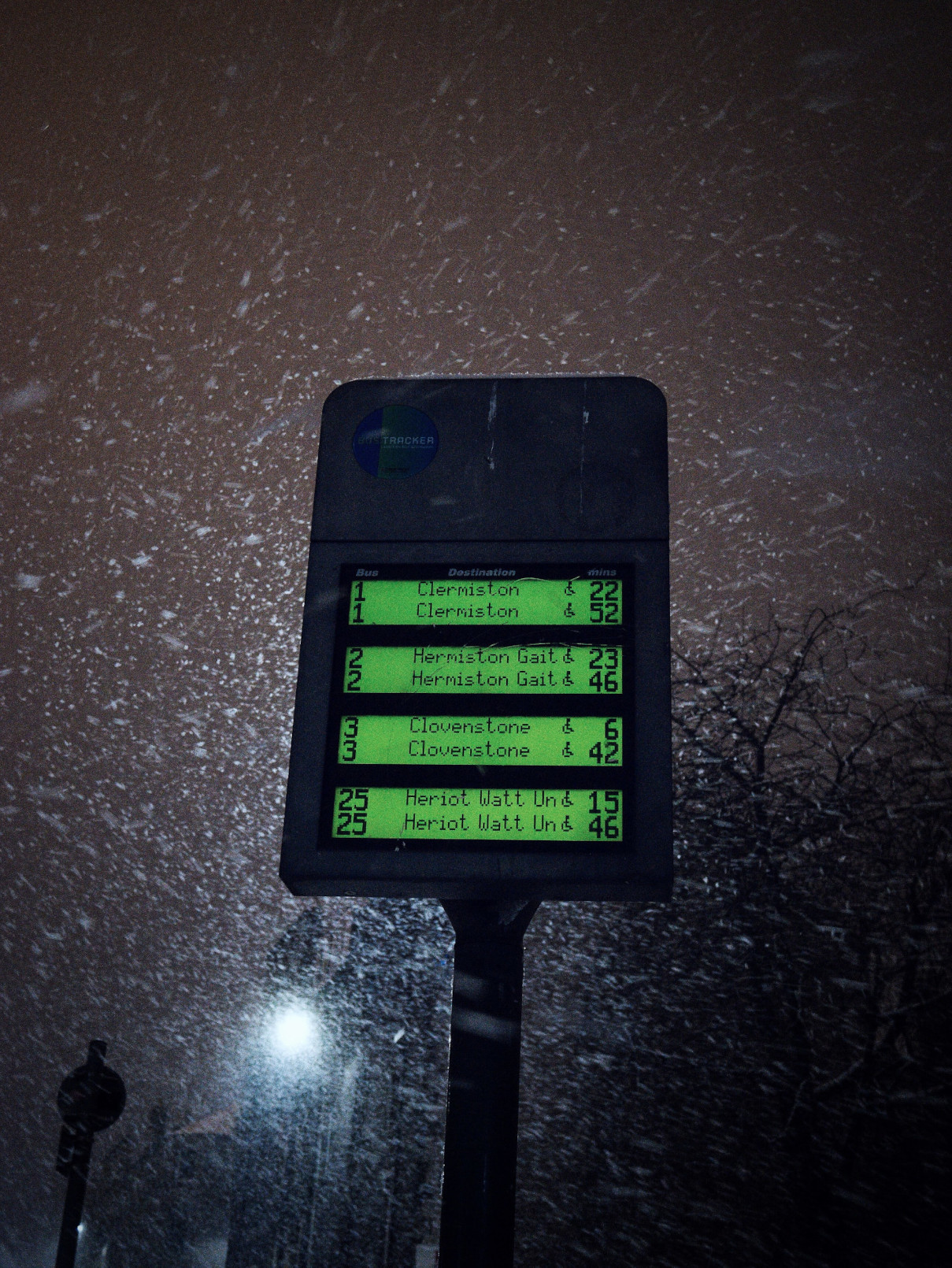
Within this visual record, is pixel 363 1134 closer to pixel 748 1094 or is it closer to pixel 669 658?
pixel 748 1094

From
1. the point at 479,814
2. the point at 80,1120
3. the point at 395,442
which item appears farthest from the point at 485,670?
the point at 80,1120

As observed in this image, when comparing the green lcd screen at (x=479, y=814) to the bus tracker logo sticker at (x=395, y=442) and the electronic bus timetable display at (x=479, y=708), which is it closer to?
the electronic bus timetable display at (x=479, y=708)

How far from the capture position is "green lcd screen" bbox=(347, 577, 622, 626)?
1668mm

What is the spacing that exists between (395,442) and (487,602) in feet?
1.19

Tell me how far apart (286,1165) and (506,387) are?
9.61 feet

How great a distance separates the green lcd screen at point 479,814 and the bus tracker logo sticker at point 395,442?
1.88ft

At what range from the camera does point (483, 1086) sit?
143 centimetres

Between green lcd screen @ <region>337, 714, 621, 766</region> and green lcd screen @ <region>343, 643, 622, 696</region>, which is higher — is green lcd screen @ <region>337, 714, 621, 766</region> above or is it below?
below

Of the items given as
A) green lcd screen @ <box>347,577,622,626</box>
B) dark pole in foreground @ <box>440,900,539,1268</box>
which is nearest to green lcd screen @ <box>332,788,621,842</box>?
dark pole in foreground @ <box>440,900,539,1268</box>

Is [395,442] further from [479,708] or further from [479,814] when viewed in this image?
[479,814]

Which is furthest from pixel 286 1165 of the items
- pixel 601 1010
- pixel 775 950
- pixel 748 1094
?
pixel 775 950

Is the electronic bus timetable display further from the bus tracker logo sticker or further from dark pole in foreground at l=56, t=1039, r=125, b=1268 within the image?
dark pole in foreground at l=56, t=1039, r=125, b=1268

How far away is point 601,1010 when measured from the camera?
417 cm

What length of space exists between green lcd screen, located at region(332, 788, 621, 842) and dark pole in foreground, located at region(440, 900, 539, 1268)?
0.36 ft
